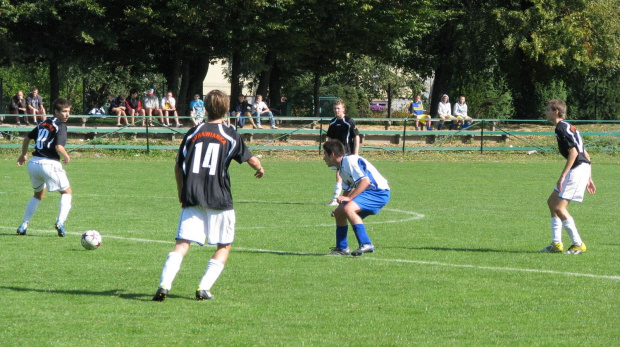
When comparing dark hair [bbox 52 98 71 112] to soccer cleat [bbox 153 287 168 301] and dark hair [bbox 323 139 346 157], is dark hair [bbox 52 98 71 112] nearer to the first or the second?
dark hair [bbox 323 139 346 157]

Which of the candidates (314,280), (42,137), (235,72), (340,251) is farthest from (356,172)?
(235,72)

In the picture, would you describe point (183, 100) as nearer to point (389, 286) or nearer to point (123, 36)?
point (123, 36)

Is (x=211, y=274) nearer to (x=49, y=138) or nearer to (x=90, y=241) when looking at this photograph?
(x=90, y=241)

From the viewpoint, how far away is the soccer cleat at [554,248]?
1057cm

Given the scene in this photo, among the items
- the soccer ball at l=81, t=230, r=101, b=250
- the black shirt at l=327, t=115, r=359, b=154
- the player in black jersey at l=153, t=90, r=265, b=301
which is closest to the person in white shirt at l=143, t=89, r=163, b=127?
the black shirt at l=327, t=115, r=359, b=154

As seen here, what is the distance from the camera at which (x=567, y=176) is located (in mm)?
10344

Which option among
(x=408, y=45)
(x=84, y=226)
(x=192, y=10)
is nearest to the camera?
(x=84, y=226)

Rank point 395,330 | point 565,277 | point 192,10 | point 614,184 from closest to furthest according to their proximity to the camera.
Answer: point 395,330, point 565,277, point 614,184, point 192,10

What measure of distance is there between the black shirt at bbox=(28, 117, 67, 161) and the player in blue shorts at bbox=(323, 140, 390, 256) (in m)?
3.76

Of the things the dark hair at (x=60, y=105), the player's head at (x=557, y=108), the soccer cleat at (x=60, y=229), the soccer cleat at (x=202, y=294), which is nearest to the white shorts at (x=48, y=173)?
the soccer cleat at (x=60, y=229)

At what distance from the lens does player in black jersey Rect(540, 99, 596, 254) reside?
10195 mm

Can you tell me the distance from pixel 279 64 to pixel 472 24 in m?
10.8

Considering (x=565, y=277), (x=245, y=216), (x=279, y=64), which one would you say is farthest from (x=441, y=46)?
(x=565, y=277)

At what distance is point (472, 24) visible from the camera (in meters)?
41.2
